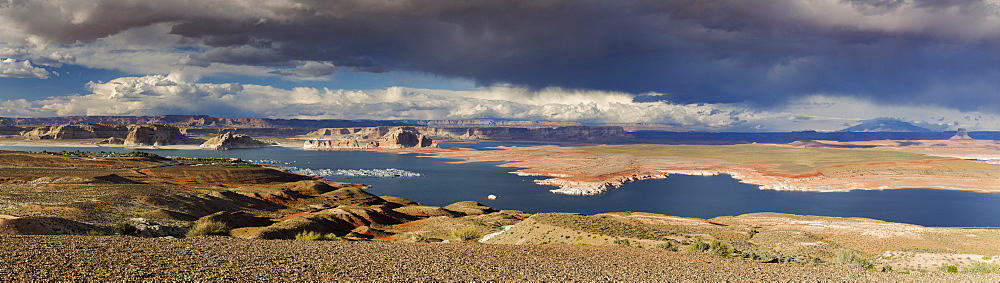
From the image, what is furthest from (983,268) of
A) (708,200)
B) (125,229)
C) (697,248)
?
(708,200)

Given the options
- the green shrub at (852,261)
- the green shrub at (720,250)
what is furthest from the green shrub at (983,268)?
the green shrub at (720,250)

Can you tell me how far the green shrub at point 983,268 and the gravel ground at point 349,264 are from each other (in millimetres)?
5340

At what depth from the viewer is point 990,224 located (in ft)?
232

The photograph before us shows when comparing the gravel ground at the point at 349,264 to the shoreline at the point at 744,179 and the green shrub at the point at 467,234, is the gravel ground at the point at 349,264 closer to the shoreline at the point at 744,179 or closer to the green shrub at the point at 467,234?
the green shrub at the point at 467,234

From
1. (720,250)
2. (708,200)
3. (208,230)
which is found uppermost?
(720,250)

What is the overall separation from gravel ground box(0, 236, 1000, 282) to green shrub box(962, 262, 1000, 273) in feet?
17.5

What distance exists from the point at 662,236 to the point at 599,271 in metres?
19.4

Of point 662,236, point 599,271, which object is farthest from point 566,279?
point 662,236

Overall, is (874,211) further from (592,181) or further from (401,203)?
(401,203)

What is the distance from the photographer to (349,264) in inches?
726

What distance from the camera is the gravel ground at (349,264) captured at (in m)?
15.1

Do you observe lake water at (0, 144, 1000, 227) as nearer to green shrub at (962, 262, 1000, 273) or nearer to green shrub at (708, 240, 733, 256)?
green shrub at (708, 240, 733, 256)

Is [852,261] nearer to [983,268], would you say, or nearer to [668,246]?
[983,268]

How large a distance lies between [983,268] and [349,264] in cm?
2993
